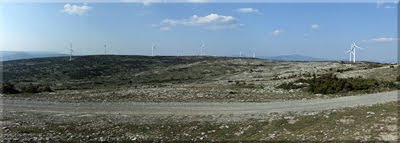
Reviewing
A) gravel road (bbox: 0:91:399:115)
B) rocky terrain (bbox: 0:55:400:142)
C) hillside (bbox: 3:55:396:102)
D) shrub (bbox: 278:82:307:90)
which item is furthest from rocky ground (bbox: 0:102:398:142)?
shrub (bbox: 278:82:307:90)

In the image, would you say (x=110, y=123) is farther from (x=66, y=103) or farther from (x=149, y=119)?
(x=66, y=103)

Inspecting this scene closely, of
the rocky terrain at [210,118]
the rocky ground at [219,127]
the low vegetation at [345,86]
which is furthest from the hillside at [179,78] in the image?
the rocky ground at [219,127]

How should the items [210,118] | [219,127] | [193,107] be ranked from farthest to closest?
[193,107] < [210,118] < [219,127]

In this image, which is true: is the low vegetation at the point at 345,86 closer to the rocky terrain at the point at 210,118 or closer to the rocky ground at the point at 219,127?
the rocky terrain at the point at 210,118

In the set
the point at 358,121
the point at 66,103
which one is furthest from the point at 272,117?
the point at 66,103

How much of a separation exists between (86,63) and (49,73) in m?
26.9

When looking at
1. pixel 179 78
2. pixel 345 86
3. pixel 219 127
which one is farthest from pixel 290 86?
pixel 179 78

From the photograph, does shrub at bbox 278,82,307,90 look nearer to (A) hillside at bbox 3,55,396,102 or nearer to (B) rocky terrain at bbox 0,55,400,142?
(B) rocky terrain at bbox 0,55,400,142

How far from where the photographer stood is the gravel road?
37.8 metres

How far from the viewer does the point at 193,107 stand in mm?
42062

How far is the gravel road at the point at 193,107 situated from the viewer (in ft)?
124

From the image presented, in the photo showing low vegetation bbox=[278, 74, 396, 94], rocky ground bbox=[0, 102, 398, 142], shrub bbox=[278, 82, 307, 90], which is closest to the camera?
rocky ground bbox=[0, 102, 398, 142]

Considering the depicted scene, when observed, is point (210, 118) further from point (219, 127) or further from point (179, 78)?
point (179, 78)

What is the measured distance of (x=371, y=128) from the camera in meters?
25.4
